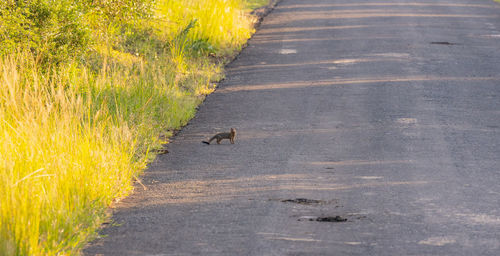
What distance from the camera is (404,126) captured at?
1105 cm

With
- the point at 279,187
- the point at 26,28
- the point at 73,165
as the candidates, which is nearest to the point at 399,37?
the point at 26,28

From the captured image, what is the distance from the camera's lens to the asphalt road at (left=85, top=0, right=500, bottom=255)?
6602 millimetres

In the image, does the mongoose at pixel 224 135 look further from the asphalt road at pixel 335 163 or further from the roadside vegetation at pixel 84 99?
the roadside vegetation at pixel 84 99

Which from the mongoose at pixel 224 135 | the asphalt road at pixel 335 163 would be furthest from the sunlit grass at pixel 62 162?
the mongoose at pixel 224 135

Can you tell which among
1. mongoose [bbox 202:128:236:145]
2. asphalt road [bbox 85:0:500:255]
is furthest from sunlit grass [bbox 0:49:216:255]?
mongoose [bbox 202:128:236:145]

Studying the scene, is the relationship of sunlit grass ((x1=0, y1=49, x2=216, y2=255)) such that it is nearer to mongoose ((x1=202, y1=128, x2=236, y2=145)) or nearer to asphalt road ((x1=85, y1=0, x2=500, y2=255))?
asphalt road ((x1=85, y1=0, x2=500, y2=255))

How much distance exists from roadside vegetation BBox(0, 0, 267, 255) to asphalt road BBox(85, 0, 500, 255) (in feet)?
1.16

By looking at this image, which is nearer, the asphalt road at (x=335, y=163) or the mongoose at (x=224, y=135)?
the asphalt road at (x=335, y=163)

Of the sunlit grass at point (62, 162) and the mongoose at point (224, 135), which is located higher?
the sunlit grass at point (62, 162)

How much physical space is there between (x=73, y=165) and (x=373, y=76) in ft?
28.0

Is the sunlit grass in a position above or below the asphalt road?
above

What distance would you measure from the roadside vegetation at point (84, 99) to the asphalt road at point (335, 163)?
353 mm

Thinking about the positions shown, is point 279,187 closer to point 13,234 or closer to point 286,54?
point 13,234

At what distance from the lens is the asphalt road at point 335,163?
660 cm
